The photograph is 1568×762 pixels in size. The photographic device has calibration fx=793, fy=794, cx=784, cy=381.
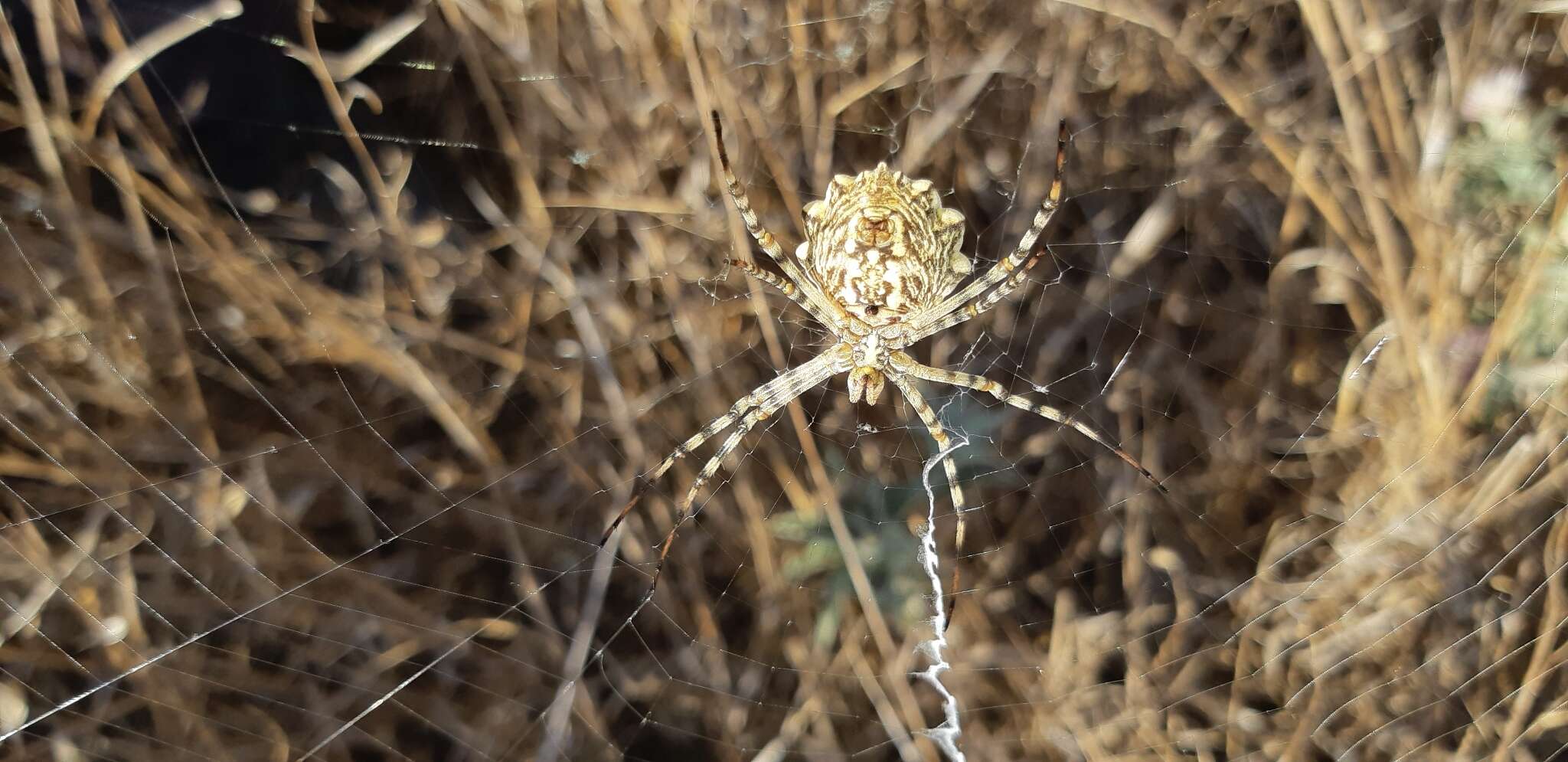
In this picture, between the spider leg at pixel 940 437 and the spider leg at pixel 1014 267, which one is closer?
the spider leg at pixel 1014 267

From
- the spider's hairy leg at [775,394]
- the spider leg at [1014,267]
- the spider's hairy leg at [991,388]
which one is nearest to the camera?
the spider leg at [1014,267]

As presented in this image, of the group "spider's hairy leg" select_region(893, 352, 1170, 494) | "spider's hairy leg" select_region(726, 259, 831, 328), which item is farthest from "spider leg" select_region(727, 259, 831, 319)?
"spider's hairy leg" select_region(893, 352, 1170, 494)

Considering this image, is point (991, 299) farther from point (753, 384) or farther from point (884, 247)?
point (753, 384)

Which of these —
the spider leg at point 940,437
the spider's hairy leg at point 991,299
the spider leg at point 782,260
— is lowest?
the spider leg at point 940,437

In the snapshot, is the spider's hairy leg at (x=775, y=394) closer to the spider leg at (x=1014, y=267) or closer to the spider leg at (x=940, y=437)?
the spider leg at (x=940, y=437)

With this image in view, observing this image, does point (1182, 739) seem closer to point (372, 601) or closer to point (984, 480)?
point (984, 480)

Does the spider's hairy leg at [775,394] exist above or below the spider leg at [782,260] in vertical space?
below

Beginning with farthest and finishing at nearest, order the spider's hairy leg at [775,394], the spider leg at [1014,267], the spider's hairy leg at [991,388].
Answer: the spider's hairy leg at [775,394], the spider's hairy leg at [991,388], the spider leg at [1014,267]

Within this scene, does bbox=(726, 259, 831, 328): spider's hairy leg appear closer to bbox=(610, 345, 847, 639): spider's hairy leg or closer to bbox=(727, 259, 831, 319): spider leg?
bbox=(727, 259, 831, 319): spider leg

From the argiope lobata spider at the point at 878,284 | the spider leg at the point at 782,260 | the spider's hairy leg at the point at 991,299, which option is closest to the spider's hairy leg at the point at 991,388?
the argiope lobata spider at the point at 878,284
